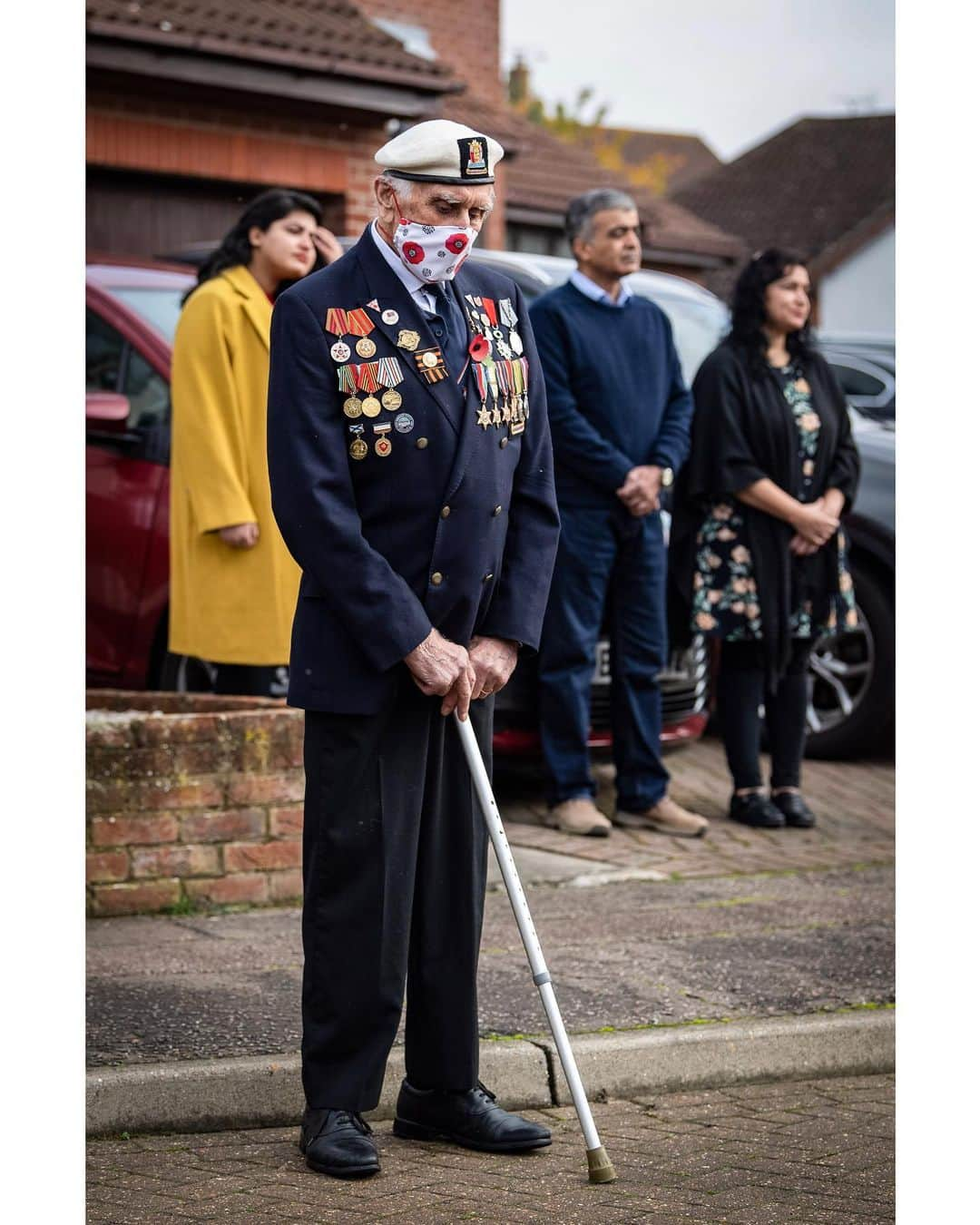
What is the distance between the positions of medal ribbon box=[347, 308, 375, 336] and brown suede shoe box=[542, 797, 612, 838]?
144 inches

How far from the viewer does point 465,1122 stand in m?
4.38

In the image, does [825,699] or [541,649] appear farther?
[825,699]

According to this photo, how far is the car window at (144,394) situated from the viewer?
7.79 meters

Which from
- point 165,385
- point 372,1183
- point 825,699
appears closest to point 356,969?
point 372,1183

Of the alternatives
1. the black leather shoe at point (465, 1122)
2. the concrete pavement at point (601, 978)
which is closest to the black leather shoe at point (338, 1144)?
the black leather shoe at point (465, 1122)

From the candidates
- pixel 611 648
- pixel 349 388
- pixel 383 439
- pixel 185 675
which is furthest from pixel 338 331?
pixel 185 675

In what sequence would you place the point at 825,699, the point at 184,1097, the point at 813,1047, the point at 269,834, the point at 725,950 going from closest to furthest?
the point at 184,1097
the point at 813,1047
the point at 725,950
the point at 269,834
the point at 825,699

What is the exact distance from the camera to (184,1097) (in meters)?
4.51

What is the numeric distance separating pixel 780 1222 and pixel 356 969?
1.00 metres

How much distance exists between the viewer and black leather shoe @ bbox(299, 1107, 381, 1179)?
4.14 m

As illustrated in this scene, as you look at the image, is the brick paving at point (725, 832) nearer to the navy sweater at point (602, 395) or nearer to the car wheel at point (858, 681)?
the car wheel at point (858, 681)

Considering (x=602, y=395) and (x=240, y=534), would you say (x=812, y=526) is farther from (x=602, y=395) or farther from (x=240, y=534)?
(x=240, y=534)

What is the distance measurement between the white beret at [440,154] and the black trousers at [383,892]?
1058mm
